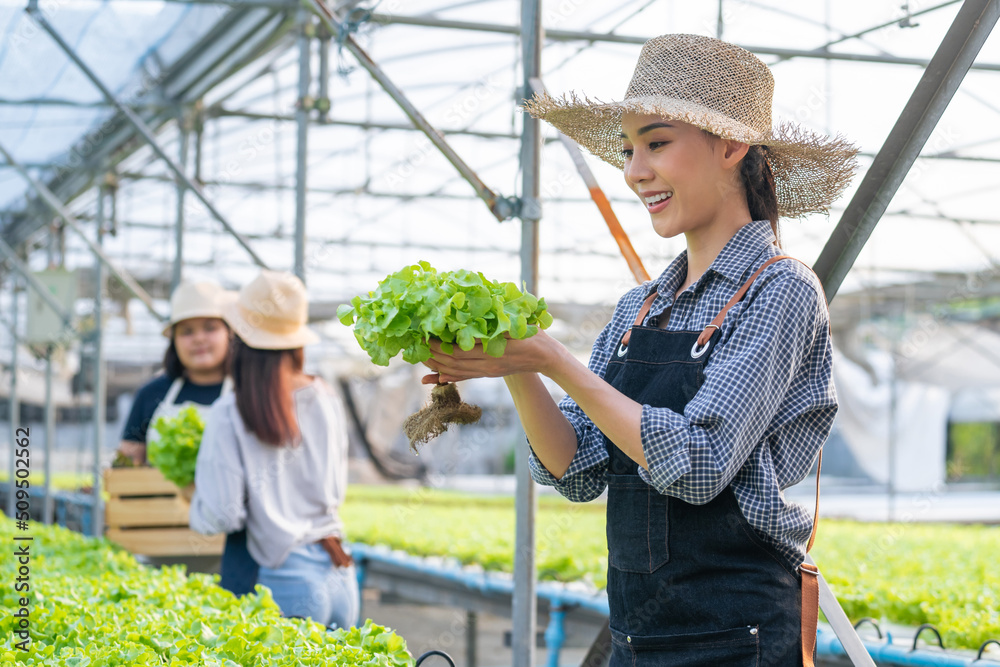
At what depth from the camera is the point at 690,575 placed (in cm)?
146

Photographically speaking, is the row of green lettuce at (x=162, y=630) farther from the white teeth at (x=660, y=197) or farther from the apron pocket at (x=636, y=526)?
the white teeth at (x=660, y=197)

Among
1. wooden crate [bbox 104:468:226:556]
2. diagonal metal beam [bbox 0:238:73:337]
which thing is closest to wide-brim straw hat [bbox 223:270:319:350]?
wooden crate [bbox 104:468:226:556]

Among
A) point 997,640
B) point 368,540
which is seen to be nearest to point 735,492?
point 997,640

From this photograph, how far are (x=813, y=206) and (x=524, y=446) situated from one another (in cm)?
87

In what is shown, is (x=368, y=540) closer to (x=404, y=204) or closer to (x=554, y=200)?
(x=554, y=200)

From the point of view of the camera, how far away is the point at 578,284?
52.7ft

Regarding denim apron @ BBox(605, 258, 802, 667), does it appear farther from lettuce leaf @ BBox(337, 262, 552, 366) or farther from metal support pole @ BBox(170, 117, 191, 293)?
metal support pole @ BBox(170, 117, 191, 293)

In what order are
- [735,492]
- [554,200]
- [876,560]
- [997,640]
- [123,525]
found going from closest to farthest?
1. [735,492]
2. [997,640]
3. [123,525]
4. [876,560]
5. [554,200]

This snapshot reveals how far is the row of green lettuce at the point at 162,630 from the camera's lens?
178 cm

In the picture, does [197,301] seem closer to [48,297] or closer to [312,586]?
[312,586]

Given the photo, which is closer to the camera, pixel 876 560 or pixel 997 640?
pixel 997 640

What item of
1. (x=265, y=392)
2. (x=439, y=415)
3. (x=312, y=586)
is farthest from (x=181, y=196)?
(x=439, y=415)

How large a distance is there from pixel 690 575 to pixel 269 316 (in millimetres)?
1922

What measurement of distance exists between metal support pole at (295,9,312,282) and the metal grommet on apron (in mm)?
3460
